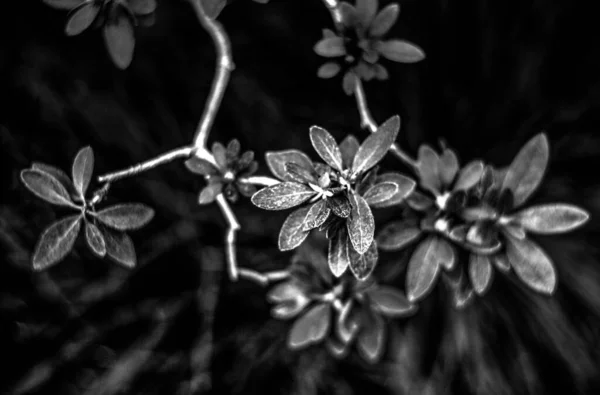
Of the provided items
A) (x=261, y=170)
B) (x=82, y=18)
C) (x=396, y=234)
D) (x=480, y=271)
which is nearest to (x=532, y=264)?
(x=480, y=271)

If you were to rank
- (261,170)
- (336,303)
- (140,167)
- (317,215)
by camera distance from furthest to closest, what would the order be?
(261,170)
(336,303)
(140,167)
(317,215)

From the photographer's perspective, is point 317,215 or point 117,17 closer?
point 317,215

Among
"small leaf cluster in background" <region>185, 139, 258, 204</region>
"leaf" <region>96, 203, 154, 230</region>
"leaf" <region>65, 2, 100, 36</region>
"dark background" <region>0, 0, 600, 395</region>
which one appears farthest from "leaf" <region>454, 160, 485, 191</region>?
"dark background" <region>0, 0, 600, 395</region>

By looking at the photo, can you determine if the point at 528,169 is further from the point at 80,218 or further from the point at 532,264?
the point at 80,218

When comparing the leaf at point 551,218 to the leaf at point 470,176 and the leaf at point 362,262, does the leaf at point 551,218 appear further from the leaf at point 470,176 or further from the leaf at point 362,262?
the leaf at point 362,262

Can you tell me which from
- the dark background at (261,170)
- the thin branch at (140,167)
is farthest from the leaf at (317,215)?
the dark background at (261,170)

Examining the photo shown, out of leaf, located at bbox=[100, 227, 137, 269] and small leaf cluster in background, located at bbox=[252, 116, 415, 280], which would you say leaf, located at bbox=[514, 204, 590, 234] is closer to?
small leaf cluster in background, located at bbox=[252, 116, 415, 280]

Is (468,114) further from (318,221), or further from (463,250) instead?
(318,221)

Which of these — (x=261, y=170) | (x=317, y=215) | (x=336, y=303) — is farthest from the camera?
(x=261, y=170)

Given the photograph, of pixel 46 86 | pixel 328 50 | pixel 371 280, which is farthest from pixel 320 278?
pixel 46 86
